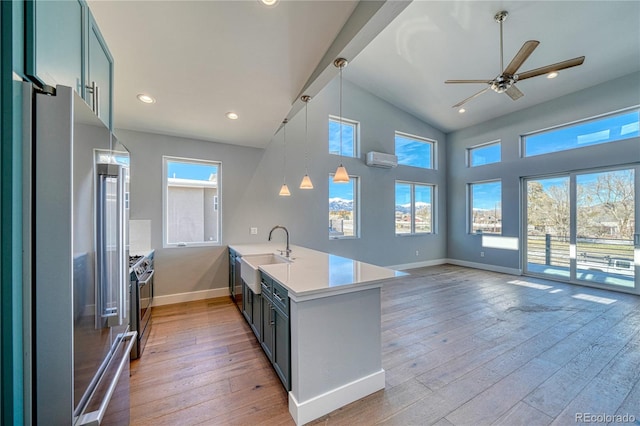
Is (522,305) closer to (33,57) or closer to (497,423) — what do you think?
(497,423)

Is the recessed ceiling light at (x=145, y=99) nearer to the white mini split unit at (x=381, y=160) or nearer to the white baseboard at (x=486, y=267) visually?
the white mini split unit at (x=381, y=160)

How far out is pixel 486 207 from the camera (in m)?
6.39

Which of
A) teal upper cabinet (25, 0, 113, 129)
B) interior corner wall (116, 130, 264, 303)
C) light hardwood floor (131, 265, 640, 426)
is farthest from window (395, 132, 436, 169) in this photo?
teal upper cabinet (25, 0, 113, 129)

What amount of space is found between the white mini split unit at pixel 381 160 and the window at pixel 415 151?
1.62 ft

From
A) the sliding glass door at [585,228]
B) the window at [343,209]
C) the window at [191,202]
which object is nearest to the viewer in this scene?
the window at [191,202]

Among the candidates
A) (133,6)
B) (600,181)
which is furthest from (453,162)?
(133,6)

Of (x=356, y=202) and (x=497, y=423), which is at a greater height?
(x=356, y=202)

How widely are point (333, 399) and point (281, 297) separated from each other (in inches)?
31.2

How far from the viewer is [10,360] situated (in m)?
0.70

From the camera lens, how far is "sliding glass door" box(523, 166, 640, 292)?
437cm

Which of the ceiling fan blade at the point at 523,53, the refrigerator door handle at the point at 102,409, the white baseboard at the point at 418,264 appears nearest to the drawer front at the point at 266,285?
the refrigerator door handle at the point at 102,409

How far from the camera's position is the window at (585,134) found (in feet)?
14.4

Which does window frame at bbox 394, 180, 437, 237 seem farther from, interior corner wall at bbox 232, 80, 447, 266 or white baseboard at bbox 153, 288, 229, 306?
white baseboard at bbox 153, 288, 229, 306

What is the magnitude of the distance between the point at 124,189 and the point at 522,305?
5.06m
